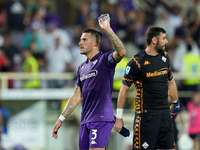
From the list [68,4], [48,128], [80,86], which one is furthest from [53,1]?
[80,86]

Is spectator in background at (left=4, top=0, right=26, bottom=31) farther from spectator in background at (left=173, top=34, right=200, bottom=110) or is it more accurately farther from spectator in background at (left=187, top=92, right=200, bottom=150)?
spectator in background at (left=187, top=92, right=200, bottom=150)

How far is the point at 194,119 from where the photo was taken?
13.8 meters

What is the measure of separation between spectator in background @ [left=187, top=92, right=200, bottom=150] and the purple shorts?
6545 millimetres

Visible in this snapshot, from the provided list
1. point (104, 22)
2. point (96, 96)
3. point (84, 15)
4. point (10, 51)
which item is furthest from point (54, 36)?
point (104, 22)

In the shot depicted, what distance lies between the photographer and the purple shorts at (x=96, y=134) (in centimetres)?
748

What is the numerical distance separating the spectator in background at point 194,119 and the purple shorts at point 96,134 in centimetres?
654

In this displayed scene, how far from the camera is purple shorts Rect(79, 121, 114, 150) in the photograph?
748 centimetres

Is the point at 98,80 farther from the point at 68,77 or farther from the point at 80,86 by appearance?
the point at 68,77

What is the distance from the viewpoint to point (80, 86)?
26.3 feet

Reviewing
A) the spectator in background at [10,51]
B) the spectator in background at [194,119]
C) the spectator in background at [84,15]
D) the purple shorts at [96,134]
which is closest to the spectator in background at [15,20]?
the spectator in background at [10,51]

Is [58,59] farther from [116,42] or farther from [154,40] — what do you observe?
[116,42]

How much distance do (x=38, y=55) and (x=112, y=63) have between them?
848cm

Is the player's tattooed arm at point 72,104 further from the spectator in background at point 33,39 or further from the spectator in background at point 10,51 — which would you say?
the spectator in background at point 33,39

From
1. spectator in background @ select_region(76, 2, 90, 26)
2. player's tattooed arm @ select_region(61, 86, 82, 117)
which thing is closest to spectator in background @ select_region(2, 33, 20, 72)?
spectator in background @ select_region(76, 2, 90, 26)
